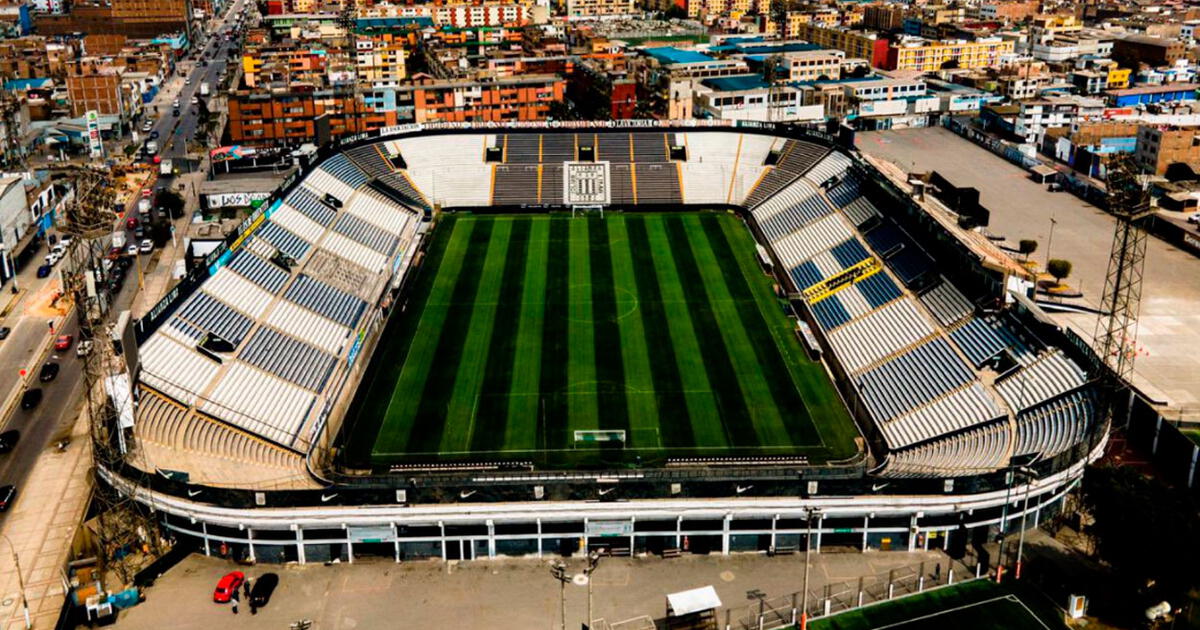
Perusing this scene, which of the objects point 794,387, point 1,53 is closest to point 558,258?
point 794,387

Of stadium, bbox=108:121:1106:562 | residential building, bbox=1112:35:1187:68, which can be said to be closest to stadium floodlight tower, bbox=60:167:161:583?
stadium, bbox=108:121:1106:562

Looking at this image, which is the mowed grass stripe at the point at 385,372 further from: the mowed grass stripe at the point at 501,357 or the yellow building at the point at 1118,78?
the yellow building at the point at 1118,78

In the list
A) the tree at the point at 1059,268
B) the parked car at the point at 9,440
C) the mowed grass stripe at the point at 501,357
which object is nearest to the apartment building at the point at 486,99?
the mowed grass stripe at the point at 501,357

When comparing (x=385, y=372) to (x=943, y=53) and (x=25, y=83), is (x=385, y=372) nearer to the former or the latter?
(x=25, y=83)

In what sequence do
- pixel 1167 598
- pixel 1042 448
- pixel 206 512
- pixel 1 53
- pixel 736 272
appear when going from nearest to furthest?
pixel 1167 598 → pixel 206 512 → pixel 1042 448 → pixel 736 272 → pixel 1 53

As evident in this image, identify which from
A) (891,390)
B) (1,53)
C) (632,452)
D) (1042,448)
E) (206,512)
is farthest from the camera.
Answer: (1,53)

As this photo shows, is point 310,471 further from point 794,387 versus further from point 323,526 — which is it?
point 794,387
